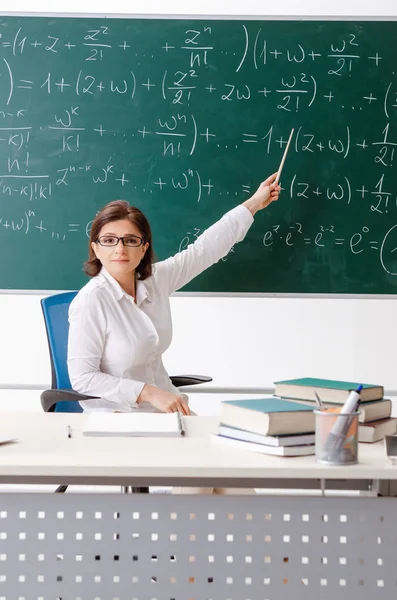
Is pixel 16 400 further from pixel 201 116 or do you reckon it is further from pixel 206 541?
pixel 206 541

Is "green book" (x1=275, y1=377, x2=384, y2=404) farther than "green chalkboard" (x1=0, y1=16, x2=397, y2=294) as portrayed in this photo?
No

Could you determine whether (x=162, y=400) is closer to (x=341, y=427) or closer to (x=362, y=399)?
(x=362, y=399)

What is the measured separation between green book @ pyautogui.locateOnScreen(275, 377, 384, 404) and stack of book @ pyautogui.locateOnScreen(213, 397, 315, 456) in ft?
0.41

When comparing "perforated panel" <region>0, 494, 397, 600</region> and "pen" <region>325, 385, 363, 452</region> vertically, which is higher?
"pen" <region>325, 385, 363, 452</region>

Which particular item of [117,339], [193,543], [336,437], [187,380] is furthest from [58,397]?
[336,437]

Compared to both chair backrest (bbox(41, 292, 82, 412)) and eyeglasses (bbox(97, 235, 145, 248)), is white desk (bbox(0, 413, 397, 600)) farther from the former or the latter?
eyeglasses (bbox(97, 235, 145, 248))

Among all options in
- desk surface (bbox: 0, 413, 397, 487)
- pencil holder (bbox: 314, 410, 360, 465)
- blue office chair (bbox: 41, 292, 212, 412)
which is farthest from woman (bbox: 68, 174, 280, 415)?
pencil holder (bbox: 314, 410, 360, 465)

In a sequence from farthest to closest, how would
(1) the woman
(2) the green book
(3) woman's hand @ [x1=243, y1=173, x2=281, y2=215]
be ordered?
(3) woman's hand @ [x1=243, y1=173, x2=281, y2=215] → (1) the woman → (2) the green book

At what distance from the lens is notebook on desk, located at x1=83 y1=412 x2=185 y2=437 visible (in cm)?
177

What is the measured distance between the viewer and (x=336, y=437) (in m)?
1.47

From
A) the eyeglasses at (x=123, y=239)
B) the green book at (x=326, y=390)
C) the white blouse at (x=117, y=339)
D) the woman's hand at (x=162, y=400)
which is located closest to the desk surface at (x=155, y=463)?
the green book at (x=326, y=390)

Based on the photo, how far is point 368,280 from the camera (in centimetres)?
347

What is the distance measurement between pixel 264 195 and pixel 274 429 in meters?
1.97

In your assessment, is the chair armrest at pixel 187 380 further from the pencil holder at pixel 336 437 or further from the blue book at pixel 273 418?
the pencil holder at pixel 336 437
